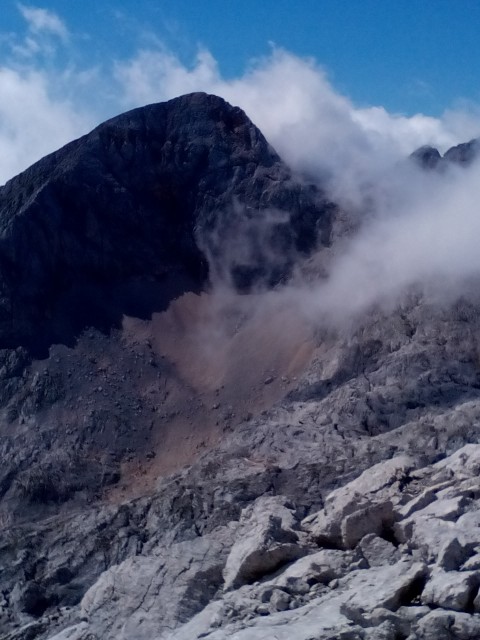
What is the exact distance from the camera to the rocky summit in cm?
2883

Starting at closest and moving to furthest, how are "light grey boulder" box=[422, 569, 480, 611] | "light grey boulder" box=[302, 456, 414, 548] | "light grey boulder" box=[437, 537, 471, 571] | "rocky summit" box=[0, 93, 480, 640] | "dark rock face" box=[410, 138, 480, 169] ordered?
1. "light grey boulder" box=[422, 569, 480, 611]
2. "light grey boulder" box=[437, 537, 471, 571]
3. "rocky summit" box=[0, 93, 480, 640]
4. "light grey boulder" box=[302, 456, 414, 548]
5. "dark rock face" box=[410, 138, 480, 169]

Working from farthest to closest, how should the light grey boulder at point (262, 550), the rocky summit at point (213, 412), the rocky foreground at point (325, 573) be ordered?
the light grey boulder at point (262, 550)
the rocky summit at point (213, 412)
the rocky foreground at point (325, 573)

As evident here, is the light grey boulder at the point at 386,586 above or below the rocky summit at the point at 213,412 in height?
below

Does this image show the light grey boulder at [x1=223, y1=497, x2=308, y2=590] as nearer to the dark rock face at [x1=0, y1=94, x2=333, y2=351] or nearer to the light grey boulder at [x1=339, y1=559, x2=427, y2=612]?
the light grey boulder at [x1=339, y1=559, x2=427, y2=612]

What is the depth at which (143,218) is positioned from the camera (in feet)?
230

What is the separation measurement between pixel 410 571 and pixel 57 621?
19.0 m

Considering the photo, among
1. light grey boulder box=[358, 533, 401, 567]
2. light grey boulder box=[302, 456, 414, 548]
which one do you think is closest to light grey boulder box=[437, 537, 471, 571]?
light grey boulder box=[358, 533, 401, 567]

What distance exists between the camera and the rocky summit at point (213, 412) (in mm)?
28828

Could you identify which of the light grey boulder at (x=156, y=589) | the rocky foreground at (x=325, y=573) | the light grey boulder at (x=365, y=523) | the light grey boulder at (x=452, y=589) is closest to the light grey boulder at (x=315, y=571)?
the rocky foreground at (x=325, y=573)

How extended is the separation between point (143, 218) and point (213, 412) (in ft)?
67.2

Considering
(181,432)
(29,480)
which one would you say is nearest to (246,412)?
(181,432)

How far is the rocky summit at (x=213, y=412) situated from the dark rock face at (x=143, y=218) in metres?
0.17

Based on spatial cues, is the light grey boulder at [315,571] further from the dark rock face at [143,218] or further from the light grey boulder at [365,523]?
the dark rock face at [143,218]

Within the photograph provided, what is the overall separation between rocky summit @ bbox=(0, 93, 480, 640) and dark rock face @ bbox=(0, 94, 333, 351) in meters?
0.17
